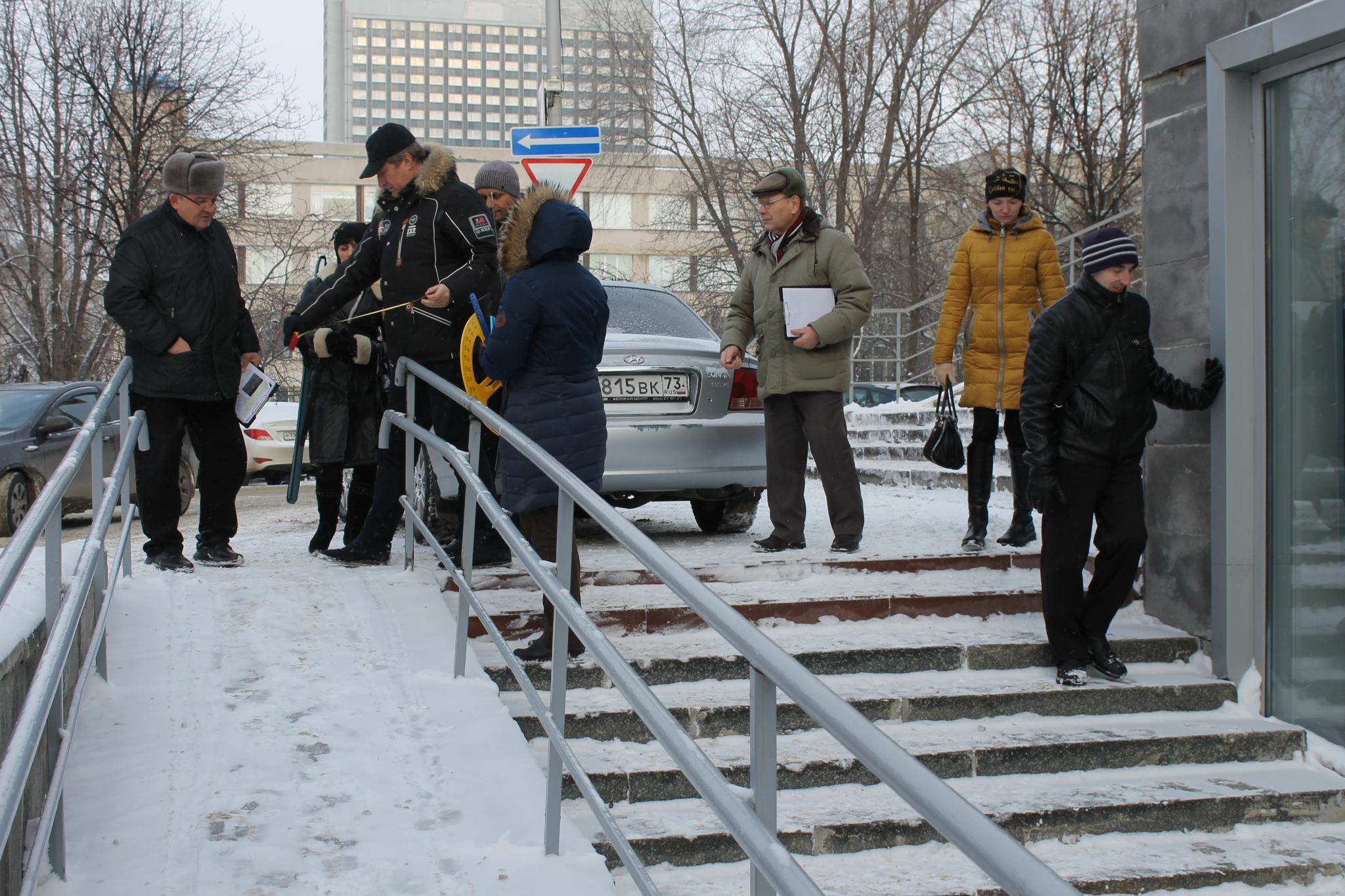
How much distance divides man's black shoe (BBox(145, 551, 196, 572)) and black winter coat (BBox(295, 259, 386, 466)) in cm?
74

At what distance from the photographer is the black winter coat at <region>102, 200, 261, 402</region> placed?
15.2 feet

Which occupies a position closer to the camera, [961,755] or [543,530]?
[961,755]

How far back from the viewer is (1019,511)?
17.1ft

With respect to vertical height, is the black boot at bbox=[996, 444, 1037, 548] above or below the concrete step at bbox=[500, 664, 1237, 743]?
above

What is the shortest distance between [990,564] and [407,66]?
168137mm

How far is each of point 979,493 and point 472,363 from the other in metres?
2.41

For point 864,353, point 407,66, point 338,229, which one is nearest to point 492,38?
point 407,66

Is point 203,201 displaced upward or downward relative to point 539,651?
upward

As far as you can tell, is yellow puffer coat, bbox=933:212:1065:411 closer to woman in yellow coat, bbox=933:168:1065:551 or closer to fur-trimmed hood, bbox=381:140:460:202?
woman in yellow coat, bbox=933:168:1065:551

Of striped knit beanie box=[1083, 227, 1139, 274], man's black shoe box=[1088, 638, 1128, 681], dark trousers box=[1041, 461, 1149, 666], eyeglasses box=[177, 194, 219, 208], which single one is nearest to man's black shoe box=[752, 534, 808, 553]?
dark trousers box=[1041, 461, 1149, 666]

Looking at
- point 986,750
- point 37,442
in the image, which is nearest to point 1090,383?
point 986,750

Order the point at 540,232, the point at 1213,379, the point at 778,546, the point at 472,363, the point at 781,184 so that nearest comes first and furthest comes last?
the point at 540,232
the point at 1213,379
the point at 472,363
the point at 781,184
the point at 778,546

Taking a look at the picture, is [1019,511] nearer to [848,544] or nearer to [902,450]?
[848,544]

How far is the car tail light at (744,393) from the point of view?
223 inches
